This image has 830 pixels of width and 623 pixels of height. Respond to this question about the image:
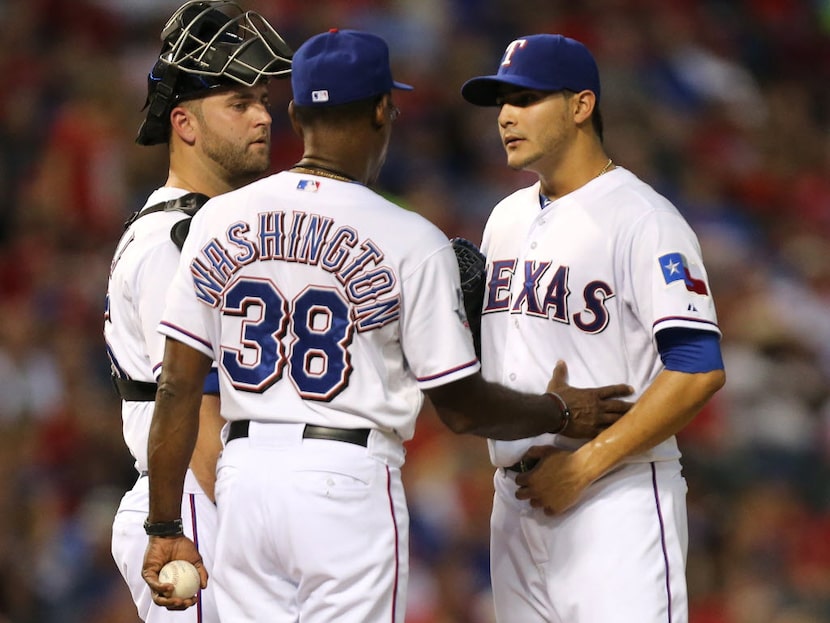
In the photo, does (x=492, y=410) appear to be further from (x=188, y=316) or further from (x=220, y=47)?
(x=220, y=47)

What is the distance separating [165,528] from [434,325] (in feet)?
2.65

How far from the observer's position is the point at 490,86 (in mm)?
3949

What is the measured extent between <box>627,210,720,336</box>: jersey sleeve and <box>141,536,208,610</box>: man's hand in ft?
4.29

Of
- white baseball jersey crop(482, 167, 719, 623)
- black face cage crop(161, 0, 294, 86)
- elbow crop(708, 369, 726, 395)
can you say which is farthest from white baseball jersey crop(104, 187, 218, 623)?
elbow crop(708, 369, 726, 395)

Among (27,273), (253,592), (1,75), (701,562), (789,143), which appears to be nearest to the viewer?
(253,592)

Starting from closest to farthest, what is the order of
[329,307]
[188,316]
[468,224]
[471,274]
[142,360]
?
[329,307]
[188,316]
[142,360]
[471,274]
[468,224]

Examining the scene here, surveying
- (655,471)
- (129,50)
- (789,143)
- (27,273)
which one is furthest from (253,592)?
(789,143)

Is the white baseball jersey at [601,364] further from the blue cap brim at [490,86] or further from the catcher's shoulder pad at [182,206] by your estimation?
the catcher's shoulder pad at [182,206]

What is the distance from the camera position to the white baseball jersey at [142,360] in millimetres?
3578

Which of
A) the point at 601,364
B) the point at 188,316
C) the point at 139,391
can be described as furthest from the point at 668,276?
the point at 139,391

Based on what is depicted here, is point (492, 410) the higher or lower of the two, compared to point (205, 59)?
lower

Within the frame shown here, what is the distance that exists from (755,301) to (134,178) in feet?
12.0

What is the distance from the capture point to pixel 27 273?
770 cm

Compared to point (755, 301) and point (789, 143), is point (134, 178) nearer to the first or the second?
point (755, 301)
